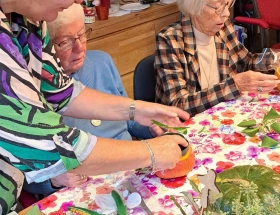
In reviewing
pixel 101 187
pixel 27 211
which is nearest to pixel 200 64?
pixel 101 187

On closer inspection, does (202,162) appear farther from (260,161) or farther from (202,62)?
(202,62)

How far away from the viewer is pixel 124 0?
12.8 feet

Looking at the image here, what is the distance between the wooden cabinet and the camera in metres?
3.40

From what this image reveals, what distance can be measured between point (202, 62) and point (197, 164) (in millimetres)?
825

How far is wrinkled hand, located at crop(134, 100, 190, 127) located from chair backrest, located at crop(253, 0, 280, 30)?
7.47 ft

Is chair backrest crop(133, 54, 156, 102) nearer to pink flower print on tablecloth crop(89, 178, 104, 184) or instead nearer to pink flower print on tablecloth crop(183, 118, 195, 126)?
pink flower print on tablecloth crop(183, 118, 195, 126)

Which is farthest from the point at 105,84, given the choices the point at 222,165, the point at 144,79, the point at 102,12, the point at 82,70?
the point at 102,12

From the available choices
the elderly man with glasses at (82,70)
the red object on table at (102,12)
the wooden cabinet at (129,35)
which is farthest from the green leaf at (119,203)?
the red object on table at (102,12)

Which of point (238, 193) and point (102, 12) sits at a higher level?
point (238, 193)

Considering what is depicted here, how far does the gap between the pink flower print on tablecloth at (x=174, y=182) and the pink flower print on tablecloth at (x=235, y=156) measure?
173 millimetres

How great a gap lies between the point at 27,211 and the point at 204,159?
1.83 ft

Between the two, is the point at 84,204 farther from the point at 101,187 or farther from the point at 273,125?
the point at 273,125

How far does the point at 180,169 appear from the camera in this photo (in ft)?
4.13

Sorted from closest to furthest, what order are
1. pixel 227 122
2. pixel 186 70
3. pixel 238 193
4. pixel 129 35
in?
1. pixel 238 193
2. pixel 227 122
3. pixel 186 70
4. pixel 129 35
